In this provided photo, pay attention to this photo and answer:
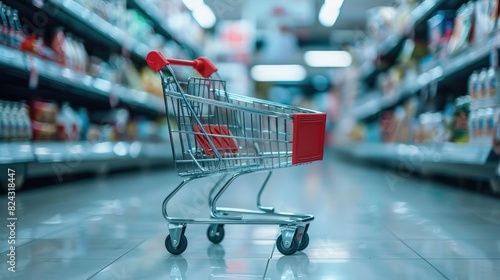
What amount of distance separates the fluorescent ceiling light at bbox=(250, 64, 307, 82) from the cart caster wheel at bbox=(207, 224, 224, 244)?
16527mm

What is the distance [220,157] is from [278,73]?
18091 mm

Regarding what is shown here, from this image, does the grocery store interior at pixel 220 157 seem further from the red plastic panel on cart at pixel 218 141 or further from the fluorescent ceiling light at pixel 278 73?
the fluorescent ceiling light at pixel 278 73

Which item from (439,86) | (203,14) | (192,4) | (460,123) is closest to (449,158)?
(460,123)

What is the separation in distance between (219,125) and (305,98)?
66.8 ft

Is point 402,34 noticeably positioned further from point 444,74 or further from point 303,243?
point 303,243

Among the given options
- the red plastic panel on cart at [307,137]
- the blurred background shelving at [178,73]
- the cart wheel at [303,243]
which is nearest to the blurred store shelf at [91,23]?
the blurred background shelving at [178,73]

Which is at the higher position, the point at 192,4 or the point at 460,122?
the point at 192,4

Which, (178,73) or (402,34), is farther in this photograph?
(178,73)

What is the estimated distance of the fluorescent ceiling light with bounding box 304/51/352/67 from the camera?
56.3ft

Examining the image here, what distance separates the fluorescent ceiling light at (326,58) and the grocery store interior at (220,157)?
8.59 meters

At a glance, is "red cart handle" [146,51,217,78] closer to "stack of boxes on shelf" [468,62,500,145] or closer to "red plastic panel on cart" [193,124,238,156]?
"red plastic panel on cart" [193,124,238,156]

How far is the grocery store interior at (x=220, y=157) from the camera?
1782 millimetres

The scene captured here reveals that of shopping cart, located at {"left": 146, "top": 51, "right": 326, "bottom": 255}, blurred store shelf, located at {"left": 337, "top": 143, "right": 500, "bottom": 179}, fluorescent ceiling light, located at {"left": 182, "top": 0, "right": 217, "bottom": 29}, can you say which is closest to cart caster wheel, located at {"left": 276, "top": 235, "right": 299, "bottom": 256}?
shopping cart, located at {"left": 146, "top": 51, "right": 326, "bottom": 255}

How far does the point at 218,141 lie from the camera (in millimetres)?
1949
